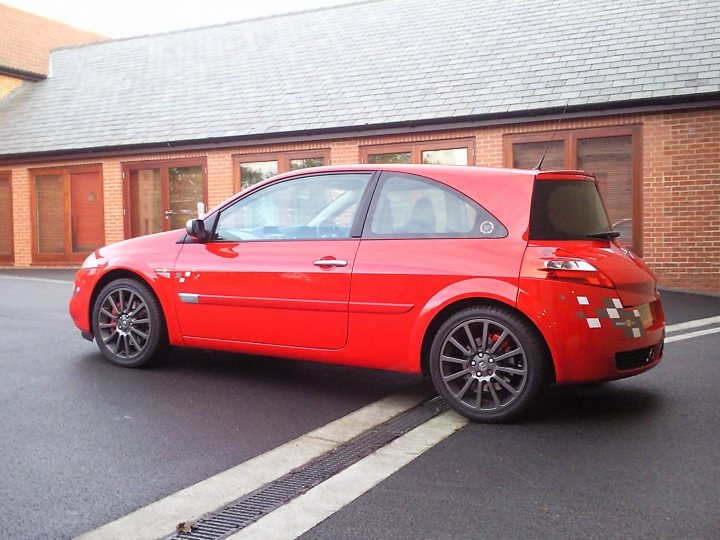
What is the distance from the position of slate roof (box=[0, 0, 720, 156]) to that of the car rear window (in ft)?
26.8

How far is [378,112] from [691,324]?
321 inches

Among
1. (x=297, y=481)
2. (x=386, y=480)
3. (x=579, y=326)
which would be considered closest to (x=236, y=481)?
(x=297, y=481)

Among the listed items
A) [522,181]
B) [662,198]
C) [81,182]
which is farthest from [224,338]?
[81,182]

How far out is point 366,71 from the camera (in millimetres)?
16062

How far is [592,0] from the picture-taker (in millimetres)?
15164

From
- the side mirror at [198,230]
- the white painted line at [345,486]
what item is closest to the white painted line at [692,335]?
the white painted line at [345,486]

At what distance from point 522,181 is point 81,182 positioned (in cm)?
1554

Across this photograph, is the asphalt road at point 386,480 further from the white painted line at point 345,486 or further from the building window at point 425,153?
the building window at point 425,153

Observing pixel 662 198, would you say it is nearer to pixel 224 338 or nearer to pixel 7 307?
pixel 224 338

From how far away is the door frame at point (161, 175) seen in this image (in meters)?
16.5

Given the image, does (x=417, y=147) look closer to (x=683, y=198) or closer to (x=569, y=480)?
(x=683, y=198)

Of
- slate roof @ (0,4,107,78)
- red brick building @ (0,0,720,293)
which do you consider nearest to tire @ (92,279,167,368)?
red brick building @ (0,0,720,293)

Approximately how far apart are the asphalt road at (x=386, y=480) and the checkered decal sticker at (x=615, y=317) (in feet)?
1.81

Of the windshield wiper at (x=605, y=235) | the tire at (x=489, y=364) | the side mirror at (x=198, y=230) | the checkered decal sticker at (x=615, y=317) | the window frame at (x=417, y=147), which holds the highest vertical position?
the window frame at (x=417, y=147)
